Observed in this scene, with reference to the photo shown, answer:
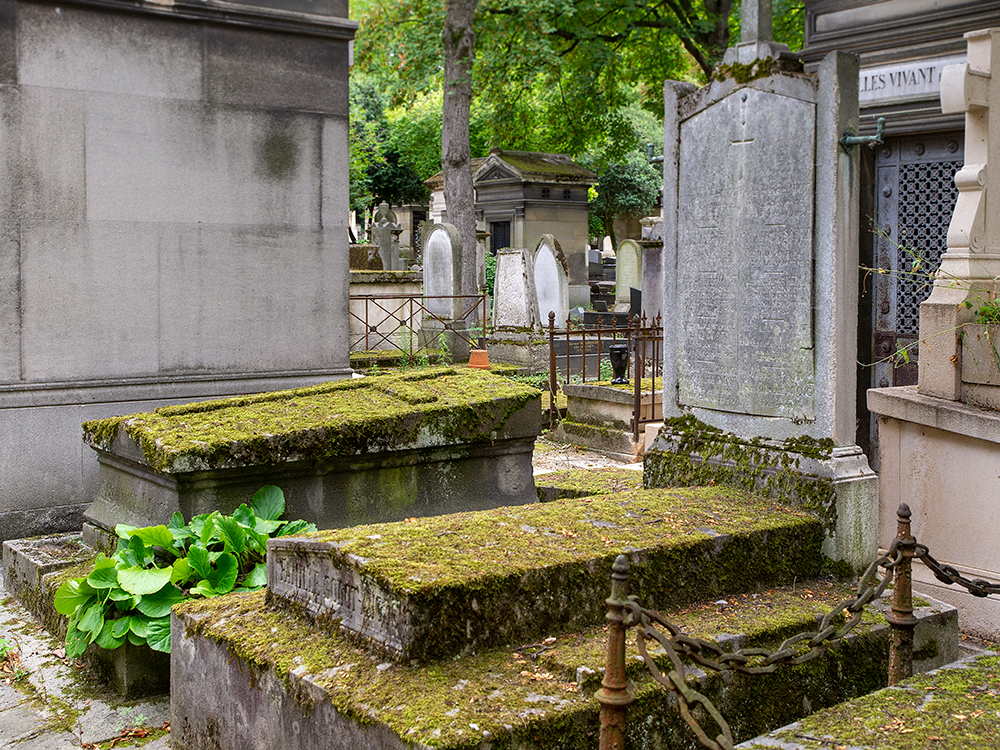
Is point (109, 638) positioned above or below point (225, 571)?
below

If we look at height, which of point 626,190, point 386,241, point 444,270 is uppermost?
point 626,190

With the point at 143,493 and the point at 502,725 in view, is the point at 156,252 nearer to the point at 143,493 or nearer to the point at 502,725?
the point at 143,493

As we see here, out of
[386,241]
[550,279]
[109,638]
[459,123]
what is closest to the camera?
[109,638]

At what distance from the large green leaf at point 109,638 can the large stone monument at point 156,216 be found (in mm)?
2185

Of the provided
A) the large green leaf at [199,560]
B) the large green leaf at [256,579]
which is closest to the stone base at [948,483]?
the large green leaf at [256,579]

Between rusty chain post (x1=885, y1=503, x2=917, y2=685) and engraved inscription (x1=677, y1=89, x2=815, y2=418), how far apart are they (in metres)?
1.33

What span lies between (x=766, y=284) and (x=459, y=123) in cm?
1511

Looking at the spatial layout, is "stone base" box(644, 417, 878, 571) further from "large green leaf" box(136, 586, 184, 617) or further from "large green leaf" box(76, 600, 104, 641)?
"large green leaf" box(76, 600, 104, 641)

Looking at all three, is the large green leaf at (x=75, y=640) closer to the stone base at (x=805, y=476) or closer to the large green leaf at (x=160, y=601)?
the large green leaf at (x=160, y=601)

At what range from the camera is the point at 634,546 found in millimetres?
3826

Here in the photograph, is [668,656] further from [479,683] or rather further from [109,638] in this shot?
[109,638]

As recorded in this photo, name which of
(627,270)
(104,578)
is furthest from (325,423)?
(627,270)

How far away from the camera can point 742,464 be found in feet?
16.2

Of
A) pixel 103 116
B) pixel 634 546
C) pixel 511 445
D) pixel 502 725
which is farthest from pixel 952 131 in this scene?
pixel 502 725
